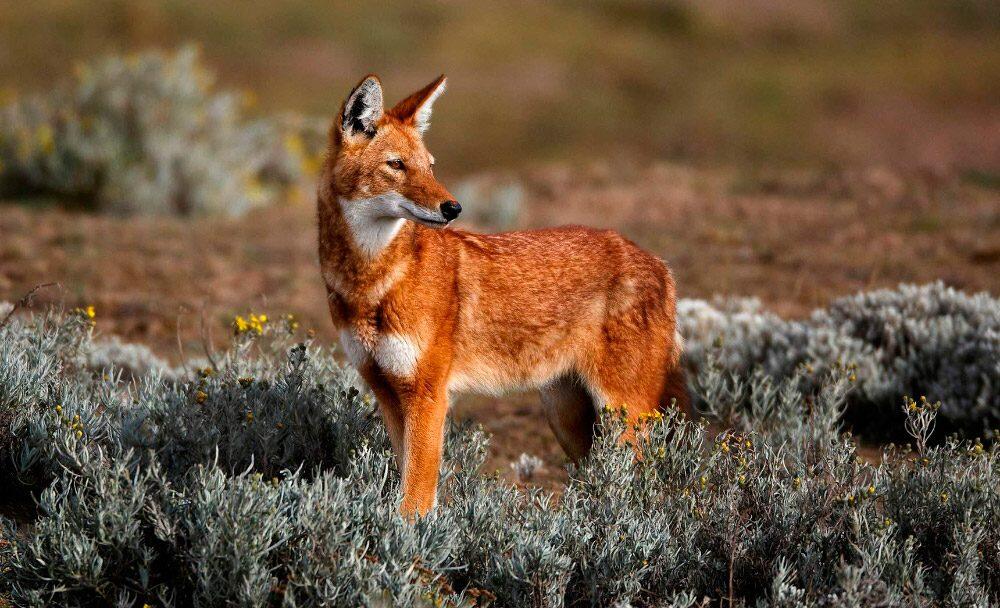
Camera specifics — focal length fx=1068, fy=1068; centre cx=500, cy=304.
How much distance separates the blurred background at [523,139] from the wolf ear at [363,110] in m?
2.66

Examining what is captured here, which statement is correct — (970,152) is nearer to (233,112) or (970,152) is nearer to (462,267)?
(233,112)

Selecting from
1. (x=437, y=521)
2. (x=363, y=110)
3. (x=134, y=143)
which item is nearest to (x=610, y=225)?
(x=134, y=143)

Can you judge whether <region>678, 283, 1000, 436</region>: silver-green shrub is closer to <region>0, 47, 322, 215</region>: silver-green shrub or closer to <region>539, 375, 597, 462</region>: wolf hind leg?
<region>539, 375, 597, 462</region>: wolf hind leg

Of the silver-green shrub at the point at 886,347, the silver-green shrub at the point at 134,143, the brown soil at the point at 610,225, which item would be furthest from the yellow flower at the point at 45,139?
the silver-green shrub at the point at 886,347

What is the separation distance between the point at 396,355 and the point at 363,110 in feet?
3.69

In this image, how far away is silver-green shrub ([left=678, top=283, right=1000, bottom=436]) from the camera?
6.86 meters

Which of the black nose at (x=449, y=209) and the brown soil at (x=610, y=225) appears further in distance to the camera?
the brown soil at (x=610, y=225)

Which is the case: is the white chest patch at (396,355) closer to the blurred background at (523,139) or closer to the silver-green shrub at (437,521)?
the silver-green shrub at (437,521)

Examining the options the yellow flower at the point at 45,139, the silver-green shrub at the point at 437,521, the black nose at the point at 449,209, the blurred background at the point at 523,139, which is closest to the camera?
the silver-green shrub at the point at 437,521

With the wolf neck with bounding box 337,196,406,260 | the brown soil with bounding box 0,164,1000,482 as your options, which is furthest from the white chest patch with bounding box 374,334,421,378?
the brown soil with bounding box 0,164,1000,482

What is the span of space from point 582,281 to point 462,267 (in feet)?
2.27

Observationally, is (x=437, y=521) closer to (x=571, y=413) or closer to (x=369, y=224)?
(x=369, y=224)

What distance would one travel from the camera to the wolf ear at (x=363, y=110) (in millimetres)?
4762

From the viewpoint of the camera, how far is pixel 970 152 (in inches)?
777
